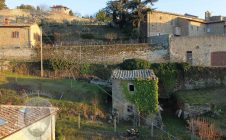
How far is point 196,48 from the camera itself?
128ft

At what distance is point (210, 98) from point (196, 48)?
9.30 meters

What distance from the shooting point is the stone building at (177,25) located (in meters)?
45.5

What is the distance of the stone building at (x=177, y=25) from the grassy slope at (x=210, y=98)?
14.0 metres

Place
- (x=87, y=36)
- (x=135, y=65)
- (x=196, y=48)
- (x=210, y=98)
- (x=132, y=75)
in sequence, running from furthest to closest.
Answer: (x=87, y=36), (x=196, y=48), (x=135, y=65), (x=210, y=98), (x=132, y=75)

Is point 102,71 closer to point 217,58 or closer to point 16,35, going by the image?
point 16,35

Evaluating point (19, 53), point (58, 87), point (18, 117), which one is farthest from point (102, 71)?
point (18, 117)

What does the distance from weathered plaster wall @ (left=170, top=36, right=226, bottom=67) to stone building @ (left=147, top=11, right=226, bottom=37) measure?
6.85 meters

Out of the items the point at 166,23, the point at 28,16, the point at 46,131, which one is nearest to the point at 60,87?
the point at 46,131

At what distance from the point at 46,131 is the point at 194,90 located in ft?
62.7

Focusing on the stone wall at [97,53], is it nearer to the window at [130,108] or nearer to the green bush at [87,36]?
the green bush at [87,36]

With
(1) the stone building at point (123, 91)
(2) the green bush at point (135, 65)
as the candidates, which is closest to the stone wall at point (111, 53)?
(2) the green bush at point (135, 65)

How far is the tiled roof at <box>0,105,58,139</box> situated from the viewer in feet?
49.2

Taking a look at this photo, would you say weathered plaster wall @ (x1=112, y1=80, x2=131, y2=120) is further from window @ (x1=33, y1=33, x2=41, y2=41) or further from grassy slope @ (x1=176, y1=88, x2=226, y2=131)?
window @ (x1=33, y1=33, x2=41, y2=41)

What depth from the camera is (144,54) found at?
3919 cm
